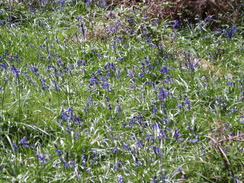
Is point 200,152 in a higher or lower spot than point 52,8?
lower

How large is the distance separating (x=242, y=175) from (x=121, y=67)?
2699 mm

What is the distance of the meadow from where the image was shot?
371 cm

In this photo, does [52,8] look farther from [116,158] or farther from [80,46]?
[116,158]

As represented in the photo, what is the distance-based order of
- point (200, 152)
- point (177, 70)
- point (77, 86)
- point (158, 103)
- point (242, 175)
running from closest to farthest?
point (242, 175) < point (200, 152) < point (158, 103) < point (77, 86) < point (177, 70)

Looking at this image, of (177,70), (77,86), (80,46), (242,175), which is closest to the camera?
(242,175)

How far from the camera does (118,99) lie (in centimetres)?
499

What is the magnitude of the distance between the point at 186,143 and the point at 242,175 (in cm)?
79

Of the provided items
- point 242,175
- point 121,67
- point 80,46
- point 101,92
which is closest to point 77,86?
point 101,92

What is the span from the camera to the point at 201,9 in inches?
294

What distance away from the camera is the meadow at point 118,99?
12.2 feet

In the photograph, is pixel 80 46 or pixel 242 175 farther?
pixel 80 46

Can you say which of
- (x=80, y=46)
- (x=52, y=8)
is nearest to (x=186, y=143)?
(x=80, y=46)

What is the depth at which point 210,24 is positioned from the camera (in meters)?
7.53

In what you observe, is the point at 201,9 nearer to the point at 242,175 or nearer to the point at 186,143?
the point at 186,143
